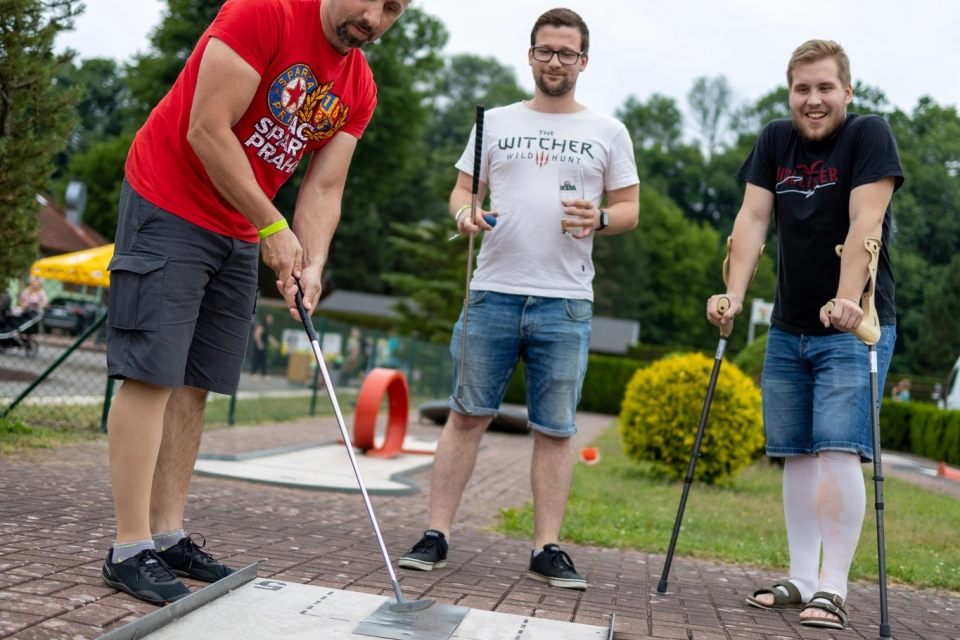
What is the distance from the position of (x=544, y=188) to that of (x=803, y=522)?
1.58 metres

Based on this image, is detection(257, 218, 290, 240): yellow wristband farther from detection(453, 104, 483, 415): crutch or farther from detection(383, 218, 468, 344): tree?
detection(383, 218, 468, 344): tree

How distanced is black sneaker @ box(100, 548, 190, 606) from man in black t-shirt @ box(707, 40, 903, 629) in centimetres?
201

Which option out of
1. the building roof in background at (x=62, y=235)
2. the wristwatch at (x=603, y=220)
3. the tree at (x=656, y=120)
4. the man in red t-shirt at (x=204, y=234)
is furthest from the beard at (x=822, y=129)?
the tree at (x=656, y=120)

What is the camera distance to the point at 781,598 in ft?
11.5

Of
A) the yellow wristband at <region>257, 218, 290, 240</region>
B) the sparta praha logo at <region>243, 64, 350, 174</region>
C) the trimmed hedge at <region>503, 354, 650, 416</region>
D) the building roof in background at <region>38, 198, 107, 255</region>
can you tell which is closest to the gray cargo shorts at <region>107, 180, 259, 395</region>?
the yellow wristband at <region>257, 218, 290, 240</region>

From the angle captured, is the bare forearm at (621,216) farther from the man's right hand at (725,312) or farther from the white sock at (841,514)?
the white sock at (841,514)

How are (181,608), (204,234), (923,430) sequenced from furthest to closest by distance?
(923,430), (204,234), (181,608)

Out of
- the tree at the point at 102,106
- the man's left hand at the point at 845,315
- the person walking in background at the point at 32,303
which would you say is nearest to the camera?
the man's left hand at the point at 845,315

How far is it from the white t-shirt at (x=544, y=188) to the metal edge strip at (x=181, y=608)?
1.50 metres

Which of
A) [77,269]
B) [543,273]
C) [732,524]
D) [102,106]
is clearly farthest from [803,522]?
[102,106]

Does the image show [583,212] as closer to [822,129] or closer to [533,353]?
[533,353]

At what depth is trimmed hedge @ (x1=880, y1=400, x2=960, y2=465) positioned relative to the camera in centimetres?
1680

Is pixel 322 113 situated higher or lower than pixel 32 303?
higher

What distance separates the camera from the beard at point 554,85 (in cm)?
379
